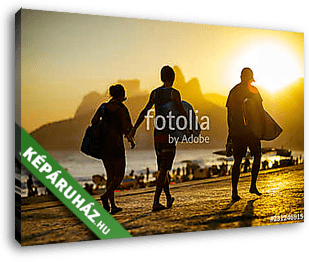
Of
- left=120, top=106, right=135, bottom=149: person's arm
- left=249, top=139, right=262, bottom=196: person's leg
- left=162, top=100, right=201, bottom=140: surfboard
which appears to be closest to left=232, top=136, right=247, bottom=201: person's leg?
left=249, top=139, right=262, bottom=196: person's leg

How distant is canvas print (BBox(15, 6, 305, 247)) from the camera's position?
405 centimetres

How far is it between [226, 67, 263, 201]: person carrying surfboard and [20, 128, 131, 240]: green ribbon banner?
4.12 ft

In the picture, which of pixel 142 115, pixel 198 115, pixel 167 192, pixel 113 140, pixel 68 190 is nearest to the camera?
pixel 68 190

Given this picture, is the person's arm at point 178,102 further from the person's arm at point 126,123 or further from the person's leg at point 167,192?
the person's leg at point 167,192

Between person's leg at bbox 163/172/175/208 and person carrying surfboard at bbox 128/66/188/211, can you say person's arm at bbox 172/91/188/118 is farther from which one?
person's leg at bbox 163/172/175/208

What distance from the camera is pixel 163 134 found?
449cm

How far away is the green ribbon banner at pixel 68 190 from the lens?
3.96 m

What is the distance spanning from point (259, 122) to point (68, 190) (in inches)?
77.4

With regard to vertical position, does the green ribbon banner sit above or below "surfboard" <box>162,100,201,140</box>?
below

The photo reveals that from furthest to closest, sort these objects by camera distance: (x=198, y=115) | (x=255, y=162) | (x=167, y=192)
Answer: (x=255, y=162) < (x=198, y=115) < (x=167, y=192)

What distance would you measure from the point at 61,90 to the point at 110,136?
545mm

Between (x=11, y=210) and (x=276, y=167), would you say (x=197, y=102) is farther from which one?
(x=11, y=210)

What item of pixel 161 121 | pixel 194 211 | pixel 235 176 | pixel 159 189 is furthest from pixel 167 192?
pixel 235 176

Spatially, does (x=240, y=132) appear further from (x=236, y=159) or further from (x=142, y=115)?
(x=142, y=115)
